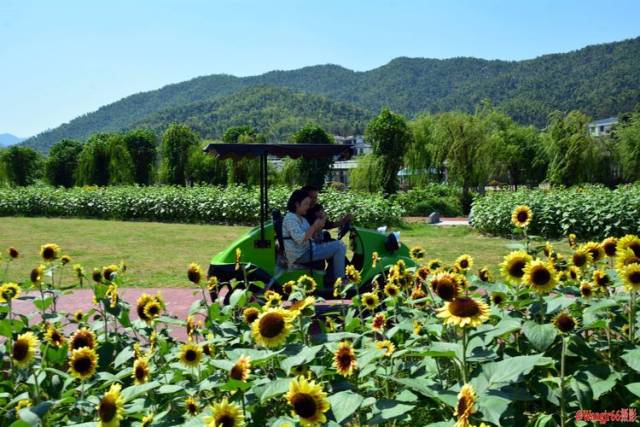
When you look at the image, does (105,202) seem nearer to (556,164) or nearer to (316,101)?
(556,164)

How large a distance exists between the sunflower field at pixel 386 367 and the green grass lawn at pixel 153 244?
5588mm

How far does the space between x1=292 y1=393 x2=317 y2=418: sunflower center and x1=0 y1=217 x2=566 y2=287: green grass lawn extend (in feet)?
21.3

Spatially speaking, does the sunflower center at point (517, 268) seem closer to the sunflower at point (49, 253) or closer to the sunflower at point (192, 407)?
the sunflower at point (192, 407)

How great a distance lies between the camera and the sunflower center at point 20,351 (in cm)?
198

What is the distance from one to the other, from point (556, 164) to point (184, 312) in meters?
21.1

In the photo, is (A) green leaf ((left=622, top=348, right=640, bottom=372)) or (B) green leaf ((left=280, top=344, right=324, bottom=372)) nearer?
(A) green leaf ((left=622, top=348, right=640, bottom=372))

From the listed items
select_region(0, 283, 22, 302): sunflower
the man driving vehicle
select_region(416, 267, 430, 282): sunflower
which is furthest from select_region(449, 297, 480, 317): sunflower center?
the man driving vehicle

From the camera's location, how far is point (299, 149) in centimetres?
548

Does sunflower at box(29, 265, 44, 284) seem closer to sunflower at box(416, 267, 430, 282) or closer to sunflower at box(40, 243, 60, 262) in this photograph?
sunflower at box(40, 243, 60, 262)

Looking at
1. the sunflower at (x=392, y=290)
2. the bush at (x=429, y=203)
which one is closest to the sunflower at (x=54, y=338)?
the sunflower at (x=392, y=290)

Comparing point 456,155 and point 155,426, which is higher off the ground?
point 456,155

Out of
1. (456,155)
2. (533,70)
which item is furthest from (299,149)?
(533,70)

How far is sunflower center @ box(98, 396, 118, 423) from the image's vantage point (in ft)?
4.90

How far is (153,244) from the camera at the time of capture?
39.0 ft
